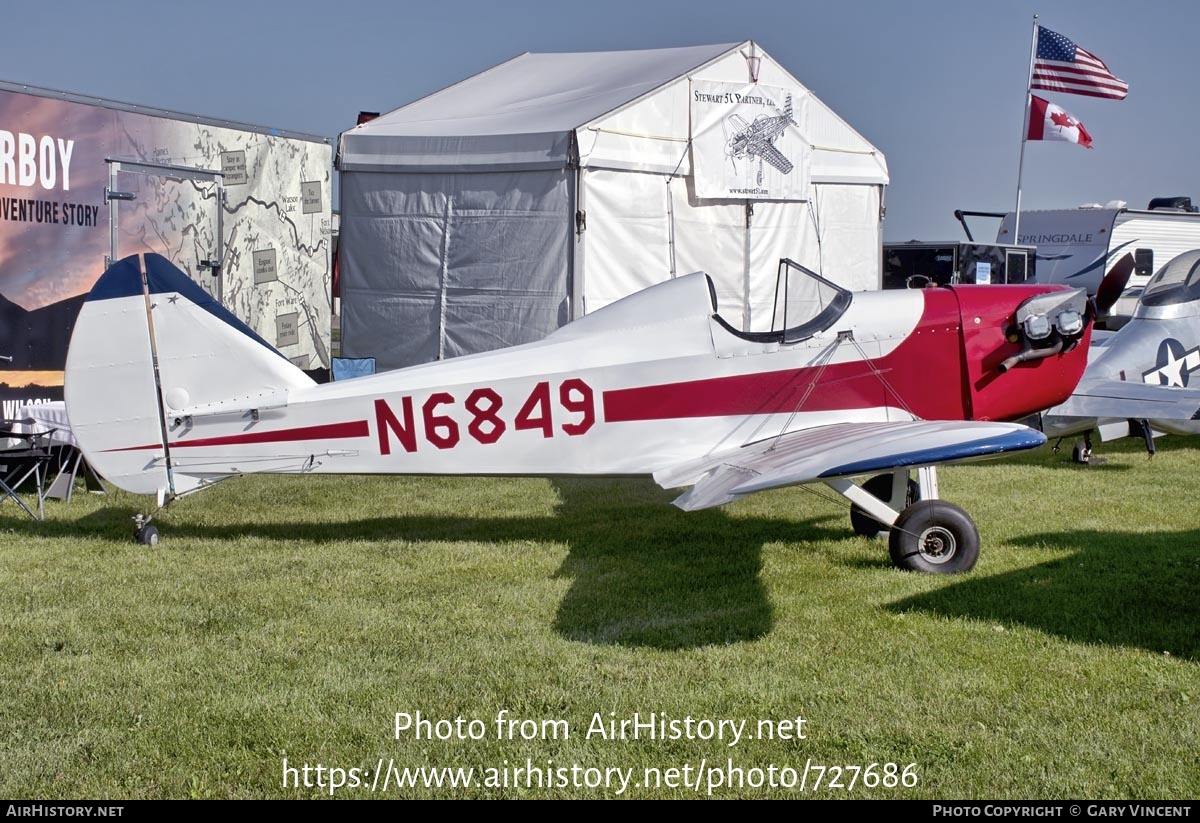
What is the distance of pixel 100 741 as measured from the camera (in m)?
3.96

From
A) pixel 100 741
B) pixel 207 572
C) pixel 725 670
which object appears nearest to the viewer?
pixel 100 741

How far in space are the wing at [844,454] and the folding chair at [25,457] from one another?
438cm

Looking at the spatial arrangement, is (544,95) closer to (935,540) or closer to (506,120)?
(506,120)

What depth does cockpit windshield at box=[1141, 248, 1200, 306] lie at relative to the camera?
1033 centimetres

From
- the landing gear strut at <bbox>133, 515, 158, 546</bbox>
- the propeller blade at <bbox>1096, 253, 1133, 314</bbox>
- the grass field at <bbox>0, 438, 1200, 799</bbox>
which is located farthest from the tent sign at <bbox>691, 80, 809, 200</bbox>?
the landing gear strut at <bbox>133, 515, 158, 546</bbox>

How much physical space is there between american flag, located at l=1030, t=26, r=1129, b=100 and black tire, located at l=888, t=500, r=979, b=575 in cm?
1664

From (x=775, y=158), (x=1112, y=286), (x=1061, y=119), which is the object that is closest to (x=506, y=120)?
(x=775, y=158)

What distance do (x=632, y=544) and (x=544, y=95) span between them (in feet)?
26.7

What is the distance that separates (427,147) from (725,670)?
28.5 ft

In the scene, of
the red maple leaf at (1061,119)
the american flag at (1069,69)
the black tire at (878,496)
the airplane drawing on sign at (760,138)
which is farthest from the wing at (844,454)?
the red maple leaf at (1061,119)

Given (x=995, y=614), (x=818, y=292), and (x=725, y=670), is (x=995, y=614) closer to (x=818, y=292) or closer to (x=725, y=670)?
(x=725, y=670)

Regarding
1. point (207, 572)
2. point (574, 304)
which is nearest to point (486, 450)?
point (207, 572)

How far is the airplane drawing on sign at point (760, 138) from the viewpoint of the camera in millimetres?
12516

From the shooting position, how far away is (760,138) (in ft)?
41.8
